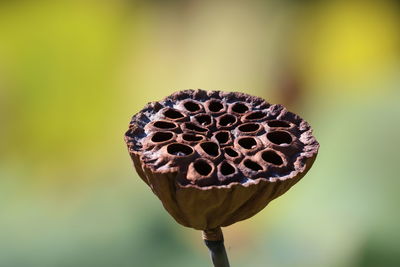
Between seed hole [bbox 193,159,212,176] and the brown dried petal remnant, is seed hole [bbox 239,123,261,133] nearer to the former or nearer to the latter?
the brown dried petal remnant

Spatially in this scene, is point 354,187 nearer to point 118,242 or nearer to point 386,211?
point 386,211

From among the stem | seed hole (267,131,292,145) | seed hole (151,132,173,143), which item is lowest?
the stem

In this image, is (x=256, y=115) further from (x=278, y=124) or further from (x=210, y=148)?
(x=210, y=148)

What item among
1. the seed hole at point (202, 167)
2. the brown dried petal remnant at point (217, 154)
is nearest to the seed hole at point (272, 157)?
the brown dried petal remnant at point (217, 154)

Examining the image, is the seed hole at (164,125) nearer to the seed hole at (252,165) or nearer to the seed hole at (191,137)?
the seed hole at (191,137)

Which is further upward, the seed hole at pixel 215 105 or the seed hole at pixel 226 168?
the seed hole at pixel 215 105

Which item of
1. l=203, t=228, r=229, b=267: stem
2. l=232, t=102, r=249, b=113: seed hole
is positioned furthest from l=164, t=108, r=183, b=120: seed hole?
l=203, t=228, r=229, b=267: stem

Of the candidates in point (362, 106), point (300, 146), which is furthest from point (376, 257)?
point (300, 146)
